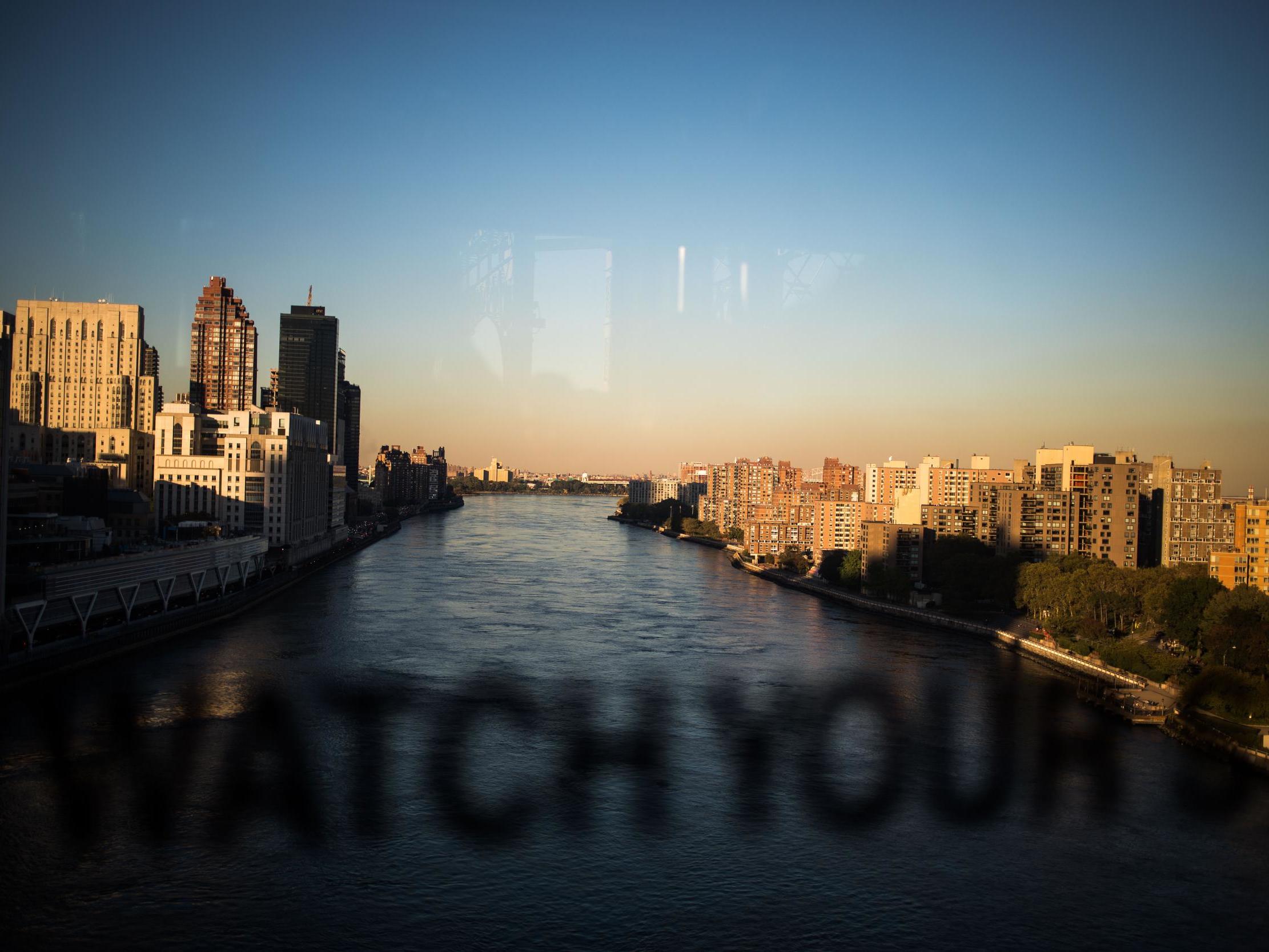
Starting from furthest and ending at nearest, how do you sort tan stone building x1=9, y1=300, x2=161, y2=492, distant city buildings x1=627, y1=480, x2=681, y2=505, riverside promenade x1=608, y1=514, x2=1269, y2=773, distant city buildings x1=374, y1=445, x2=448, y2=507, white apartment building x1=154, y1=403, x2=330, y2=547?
distant city buildings x1=627, y1=480, x2=681, y2=505 → distant city buildings x1=374, y1=445, x2=448, y2=507 → tan stone building x1=9, y1=300, x2=161, y2=492 → white apartment building x1=154, y1=403, x2=330, y2=547 → riverside promenade x1=608, y1=514, x2=1269, y2=773

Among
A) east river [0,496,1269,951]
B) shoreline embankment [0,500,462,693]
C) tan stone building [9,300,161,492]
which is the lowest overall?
east river [0,496,1269,951]

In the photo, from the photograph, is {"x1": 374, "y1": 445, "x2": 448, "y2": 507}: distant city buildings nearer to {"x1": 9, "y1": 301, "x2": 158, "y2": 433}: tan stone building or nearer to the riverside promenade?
{"x1": 9, "y1": 301, "x2": 158, "y2": 433}: tan stone building

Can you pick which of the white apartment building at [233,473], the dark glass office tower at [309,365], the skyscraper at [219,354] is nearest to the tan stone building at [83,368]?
the white apartment building at [233,473]

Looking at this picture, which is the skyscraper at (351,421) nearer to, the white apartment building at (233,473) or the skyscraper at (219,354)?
the skyscraper at (219,354)

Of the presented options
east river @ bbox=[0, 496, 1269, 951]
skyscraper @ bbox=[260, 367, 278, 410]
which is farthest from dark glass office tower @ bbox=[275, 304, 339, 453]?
east river @ bbox=[0, 496, 1269, 951]

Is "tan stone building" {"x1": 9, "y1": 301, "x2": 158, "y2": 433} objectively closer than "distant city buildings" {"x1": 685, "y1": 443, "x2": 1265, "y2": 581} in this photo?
No

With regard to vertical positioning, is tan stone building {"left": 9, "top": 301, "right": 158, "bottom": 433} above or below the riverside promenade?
above

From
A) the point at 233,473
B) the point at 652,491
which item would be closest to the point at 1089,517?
the point at 233,473
